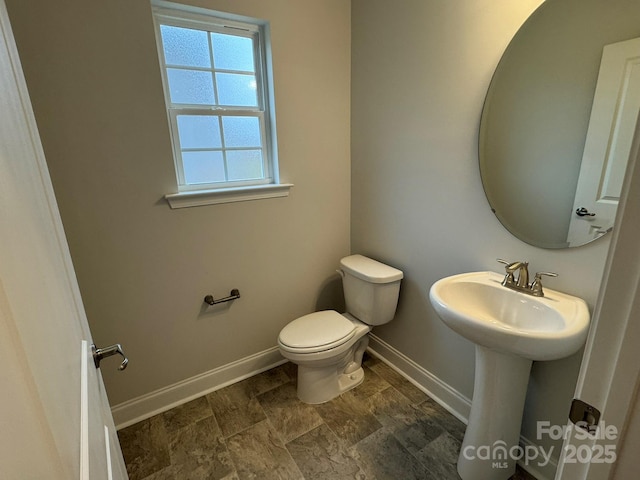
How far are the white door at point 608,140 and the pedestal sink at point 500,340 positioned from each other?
30cm

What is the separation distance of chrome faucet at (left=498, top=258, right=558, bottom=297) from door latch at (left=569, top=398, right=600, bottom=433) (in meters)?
0.79

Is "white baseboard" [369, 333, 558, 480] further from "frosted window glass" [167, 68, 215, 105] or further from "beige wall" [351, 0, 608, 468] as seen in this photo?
"frosted window glass" [167, 68, 215, 105]

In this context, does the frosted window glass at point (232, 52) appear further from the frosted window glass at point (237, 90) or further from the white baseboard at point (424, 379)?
the white baseboard at point (424, 379)

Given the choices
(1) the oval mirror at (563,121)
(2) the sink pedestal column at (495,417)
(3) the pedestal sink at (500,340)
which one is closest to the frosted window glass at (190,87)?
(1) the oval mirror at (563,121)

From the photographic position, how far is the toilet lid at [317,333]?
1.67 meters

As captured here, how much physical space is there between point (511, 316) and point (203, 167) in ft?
5.41

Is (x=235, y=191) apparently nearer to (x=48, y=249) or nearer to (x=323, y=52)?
(x=323, y=52)

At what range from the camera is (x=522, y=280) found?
4.16 feet

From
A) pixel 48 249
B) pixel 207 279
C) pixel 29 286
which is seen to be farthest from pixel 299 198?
pixel 29 286

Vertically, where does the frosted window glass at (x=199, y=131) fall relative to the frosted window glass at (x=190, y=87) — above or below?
below

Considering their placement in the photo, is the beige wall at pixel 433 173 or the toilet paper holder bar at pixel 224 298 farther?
the toilet paper holder bar at pixel 224 298

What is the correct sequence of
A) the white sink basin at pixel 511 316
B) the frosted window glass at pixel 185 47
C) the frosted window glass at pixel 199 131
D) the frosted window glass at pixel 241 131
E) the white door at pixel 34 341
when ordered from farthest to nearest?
the frosted window glass at pixel 241 131 < the frosted window glass at pixel 199 131 < the frosted window glass at pixel 185 47 < the white sink basin at pixel 511 316 < the white door at pixel 34 341

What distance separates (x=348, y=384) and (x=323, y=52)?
1.98 m

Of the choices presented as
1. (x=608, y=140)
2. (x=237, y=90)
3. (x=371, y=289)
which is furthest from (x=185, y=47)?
(x=608, y=140)
